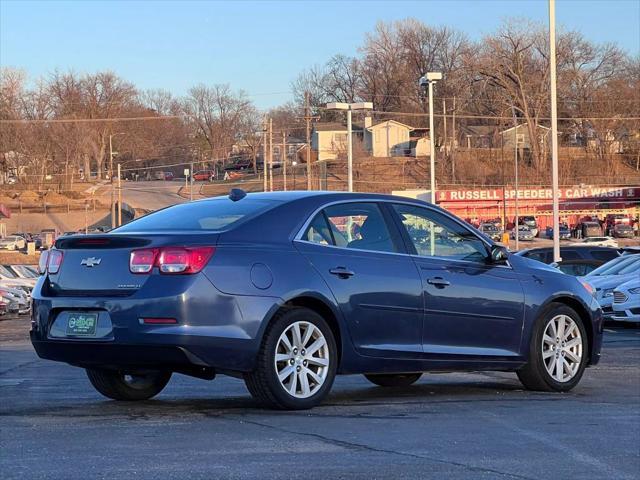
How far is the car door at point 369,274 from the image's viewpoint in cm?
707

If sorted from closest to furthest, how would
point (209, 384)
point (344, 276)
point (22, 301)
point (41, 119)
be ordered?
point (344, 276)
point (209, 384)
point (22, 301)
point (41, 119)

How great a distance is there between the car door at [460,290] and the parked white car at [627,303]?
33.8 feet

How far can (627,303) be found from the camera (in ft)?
58.5

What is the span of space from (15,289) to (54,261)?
20.3 metres

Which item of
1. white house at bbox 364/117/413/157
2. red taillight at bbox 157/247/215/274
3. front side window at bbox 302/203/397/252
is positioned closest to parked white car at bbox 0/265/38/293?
front side window at bbox 302/203/397/252

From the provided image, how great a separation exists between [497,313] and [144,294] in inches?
122

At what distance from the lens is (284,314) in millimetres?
6742

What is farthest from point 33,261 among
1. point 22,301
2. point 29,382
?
point 29,382

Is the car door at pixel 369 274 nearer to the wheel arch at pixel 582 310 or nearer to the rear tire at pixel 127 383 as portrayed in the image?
the rear tire at pixel 127 383

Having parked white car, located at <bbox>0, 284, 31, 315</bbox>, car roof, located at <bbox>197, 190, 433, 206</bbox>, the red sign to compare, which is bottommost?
parked white car, located at <bbox>0, 284, 31, 315</bbox>

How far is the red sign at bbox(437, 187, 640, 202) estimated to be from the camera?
80.1 meters

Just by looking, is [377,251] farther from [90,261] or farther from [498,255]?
[90,261]

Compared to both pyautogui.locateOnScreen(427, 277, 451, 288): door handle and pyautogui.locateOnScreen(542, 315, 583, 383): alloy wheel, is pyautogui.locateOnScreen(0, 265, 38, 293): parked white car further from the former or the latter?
A: pyautogui.locateOnScreen(427, 277, 451, 288): door handle

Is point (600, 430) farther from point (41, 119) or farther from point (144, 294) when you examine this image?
point (41, 119)
